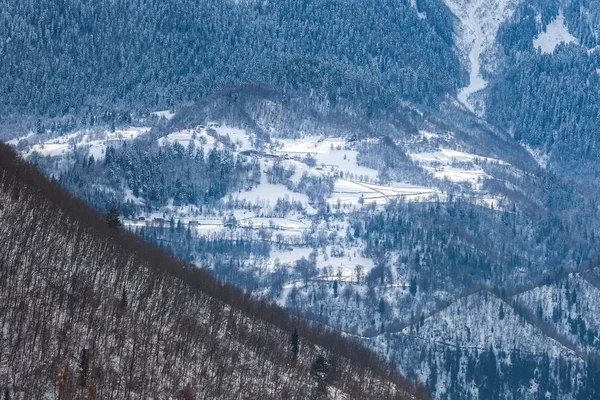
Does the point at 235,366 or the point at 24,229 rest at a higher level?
the point at 24,229

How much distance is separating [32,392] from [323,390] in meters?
49.1

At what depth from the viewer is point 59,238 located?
196m

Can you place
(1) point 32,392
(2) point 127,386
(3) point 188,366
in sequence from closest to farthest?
(1) point 32,392 < (2) point 127,386 < (3) point 188,366

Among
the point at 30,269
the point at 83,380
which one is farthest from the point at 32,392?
the point at 30,269

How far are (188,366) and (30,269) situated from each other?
2109 centimetres

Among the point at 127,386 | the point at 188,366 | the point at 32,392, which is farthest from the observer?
the point at 188,366

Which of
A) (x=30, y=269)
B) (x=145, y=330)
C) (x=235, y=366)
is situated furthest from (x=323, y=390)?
(x=30, y=269)

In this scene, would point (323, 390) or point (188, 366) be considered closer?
point (188, 366)

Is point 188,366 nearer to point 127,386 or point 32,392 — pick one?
point 127,386

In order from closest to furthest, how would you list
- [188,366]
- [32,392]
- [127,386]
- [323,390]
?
1. [32,392]
2. [127,386]
3. [188,366]
4. [323,390]

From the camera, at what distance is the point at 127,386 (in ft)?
563

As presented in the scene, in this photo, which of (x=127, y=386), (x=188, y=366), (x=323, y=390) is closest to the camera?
(x=127, y=386)

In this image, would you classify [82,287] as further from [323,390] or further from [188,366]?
[323,390]

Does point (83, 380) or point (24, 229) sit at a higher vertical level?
point (24, 229)
